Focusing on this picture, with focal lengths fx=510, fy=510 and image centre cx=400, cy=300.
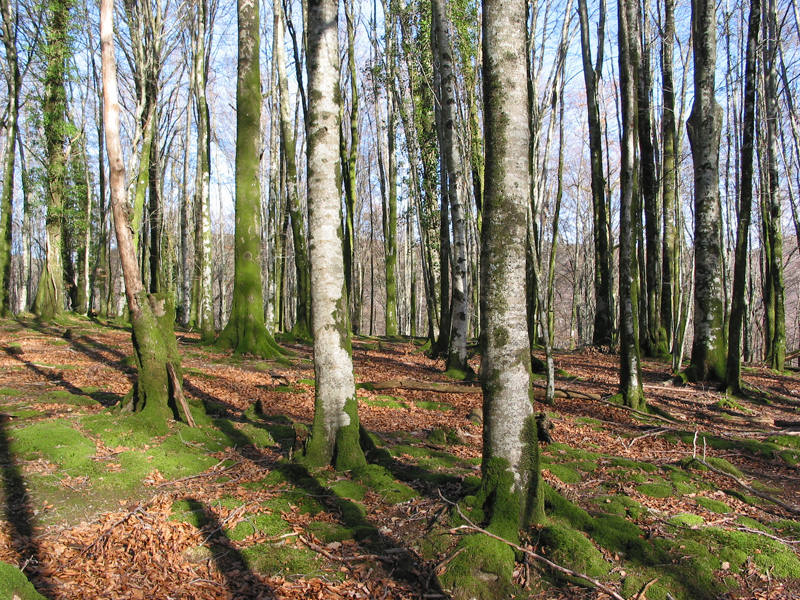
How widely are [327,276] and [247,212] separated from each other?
7.13m

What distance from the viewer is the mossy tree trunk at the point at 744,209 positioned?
9188 mm

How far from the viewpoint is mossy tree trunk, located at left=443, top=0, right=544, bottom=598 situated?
3775 millimetres

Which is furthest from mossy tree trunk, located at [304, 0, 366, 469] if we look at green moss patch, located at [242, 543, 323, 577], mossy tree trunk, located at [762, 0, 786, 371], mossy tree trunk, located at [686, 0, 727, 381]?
mossy tree trunk, located at [762, 0, 786, 371]

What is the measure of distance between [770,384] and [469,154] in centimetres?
862

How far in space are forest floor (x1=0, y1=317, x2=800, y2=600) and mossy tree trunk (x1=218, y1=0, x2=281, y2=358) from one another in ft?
10.2

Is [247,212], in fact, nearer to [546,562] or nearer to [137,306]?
[137,306]

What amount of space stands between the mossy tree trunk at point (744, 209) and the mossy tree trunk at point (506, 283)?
7.29 meters

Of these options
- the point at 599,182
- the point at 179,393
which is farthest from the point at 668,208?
the point at 179,393

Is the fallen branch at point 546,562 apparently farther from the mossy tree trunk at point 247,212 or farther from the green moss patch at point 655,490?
the mossy tree trunk at point 247,212

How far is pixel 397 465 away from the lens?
5.38m

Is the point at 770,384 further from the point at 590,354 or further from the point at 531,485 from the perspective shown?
the point at 531,485

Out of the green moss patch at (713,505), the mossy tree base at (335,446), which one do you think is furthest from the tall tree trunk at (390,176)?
the green moss patch at (713,505)

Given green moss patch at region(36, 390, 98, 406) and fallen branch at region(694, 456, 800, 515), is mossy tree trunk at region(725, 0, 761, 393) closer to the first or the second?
fallen branch at region(694, 456, 800, 515)

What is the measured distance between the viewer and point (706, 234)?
10.5m
